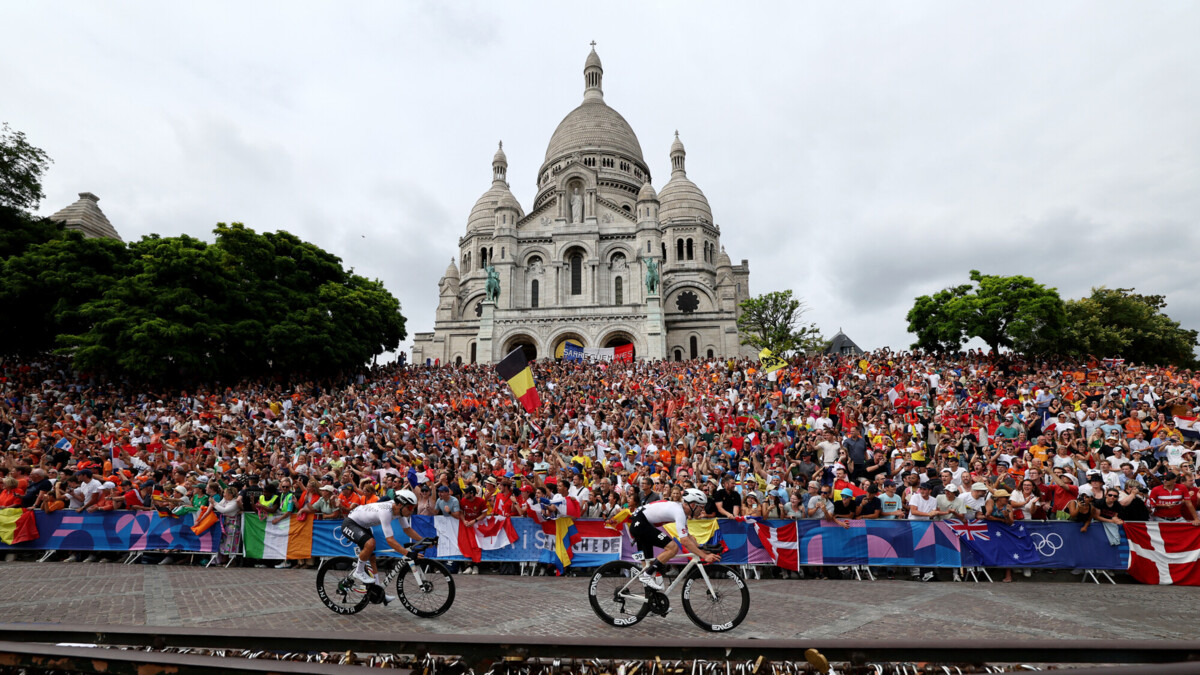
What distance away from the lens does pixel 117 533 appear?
483 inches

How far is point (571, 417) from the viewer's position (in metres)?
19.8

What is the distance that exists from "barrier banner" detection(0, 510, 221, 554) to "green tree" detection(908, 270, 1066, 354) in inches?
1440

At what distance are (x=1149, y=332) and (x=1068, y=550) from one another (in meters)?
45.3

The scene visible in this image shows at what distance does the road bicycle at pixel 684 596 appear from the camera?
706 cm

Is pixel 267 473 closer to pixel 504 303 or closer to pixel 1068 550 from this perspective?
pixel 1068 550

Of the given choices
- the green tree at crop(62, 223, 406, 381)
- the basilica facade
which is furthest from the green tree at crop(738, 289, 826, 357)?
the green tree at crop(62, 223, 406, 381)

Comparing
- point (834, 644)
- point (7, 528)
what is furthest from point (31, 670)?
point (7, 528)

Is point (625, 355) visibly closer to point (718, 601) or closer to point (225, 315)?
point (225, 315)

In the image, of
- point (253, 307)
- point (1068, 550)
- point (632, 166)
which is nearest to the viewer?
point (1068, 550)

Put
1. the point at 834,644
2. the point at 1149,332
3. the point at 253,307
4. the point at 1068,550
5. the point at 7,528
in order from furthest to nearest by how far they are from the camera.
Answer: the point at 1149,332 < the point at 253,307 < the point at 7,528 < the point at 1068,550 < the point at 834,644

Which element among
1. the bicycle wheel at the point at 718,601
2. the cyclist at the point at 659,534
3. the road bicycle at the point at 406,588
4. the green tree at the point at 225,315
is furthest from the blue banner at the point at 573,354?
the bicycle wheel at the point at 718,601

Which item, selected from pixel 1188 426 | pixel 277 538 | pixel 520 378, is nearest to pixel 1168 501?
pixel 1188 426

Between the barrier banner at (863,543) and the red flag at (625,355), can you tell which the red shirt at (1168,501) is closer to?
the barrier banner at (863,543)

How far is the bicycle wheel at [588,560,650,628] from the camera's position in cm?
723
